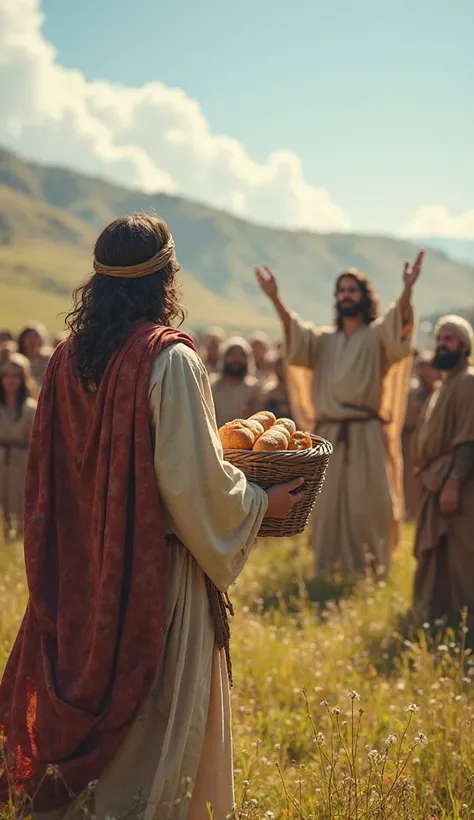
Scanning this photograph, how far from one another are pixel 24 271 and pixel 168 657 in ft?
591

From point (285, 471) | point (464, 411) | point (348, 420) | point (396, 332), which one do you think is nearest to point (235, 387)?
point (348, 420)

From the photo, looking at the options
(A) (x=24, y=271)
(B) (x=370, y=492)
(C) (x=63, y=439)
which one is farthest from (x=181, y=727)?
(A) (x=24, y=271)

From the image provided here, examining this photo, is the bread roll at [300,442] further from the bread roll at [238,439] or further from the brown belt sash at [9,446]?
the brown belt sash at [9,446]

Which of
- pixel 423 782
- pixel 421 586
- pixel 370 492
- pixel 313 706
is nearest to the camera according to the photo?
pixel 423 782

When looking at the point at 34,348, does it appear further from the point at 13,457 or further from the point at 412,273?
the point at 412,273

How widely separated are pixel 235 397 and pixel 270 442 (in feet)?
25.8

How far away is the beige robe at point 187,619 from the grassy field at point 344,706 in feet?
0.68

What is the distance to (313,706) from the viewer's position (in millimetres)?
5012

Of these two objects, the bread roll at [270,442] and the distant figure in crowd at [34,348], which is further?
the distant figure in crowd at [34,348]

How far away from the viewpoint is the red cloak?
294 centimetres

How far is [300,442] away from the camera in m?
3.63

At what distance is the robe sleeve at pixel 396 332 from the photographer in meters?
7.69

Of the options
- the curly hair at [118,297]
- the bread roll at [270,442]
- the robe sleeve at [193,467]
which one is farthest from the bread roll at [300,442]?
the curly hair at [118,297]

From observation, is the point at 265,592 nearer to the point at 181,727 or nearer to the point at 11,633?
the point at 11,633
